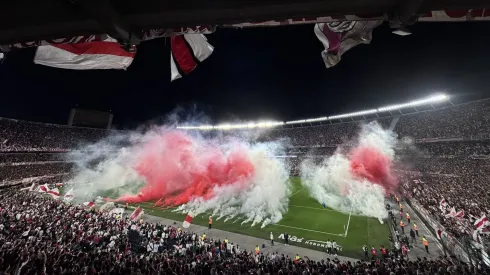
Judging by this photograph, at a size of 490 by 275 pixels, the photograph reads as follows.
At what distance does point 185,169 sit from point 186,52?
30.9 metres

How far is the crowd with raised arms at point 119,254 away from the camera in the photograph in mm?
9750

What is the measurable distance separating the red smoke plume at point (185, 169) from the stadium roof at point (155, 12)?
27629 mm

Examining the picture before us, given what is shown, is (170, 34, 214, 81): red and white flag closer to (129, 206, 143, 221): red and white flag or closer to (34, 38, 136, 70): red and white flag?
(34, 38, 136, 70): red and white flag

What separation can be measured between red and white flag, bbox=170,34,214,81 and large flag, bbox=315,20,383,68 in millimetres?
2382

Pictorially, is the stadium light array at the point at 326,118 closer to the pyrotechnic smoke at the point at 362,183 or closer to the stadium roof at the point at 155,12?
the pyrotechnic smoke at the point at 362,183

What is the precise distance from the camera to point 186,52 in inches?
200

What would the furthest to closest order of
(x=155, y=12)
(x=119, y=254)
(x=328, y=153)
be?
1. (x=328, y=153)
2. (x=119, y=254)
3. (x=155, y=12)

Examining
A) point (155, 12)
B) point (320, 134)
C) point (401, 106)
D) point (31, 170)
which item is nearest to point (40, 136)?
point (31, 170)

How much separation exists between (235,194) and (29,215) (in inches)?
741

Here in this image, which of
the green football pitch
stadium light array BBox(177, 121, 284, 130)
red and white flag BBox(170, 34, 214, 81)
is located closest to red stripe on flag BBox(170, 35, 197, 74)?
red and white flag BBox(170, 34, 214, 81)

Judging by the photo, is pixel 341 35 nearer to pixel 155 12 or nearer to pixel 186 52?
pixel 155 12

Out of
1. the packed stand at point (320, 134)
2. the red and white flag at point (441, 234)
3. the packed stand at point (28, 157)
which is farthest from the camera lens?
the packed stand at point (320, 134)

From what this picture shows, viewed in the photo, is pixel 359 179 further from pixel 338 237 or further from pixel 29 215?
pixel 29 215

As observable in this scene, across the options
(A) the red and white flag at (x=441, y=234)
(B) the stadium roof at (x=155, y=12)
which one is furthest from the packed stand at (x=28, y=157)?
(A) the red and white flag at (x=441, y=234)
